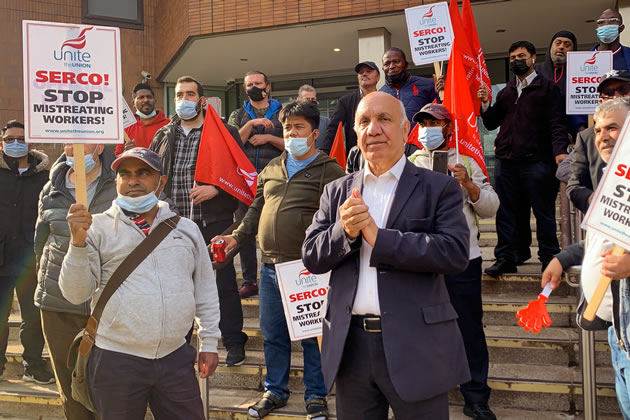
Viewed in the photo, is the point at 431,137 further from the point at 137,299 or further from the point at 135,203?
the point at 137,299

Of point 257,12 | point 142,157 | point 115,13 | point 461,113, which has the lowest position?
point 142,157

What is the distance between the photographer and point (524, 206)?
586 cm

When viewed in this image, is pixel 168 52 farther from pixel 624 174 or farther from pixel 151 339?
pixel 624 174

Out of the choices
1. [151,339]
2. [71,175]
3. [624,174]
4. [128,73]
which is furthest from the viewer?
[128,73]

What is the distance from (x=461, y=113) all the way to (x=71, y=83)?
2.73m

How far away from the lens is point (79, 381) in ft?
9.80

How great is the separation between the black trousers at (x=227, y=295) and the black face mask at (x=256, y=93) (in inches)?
63.1

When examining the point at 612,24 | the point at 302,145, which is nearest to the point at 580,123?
the point at 612,24

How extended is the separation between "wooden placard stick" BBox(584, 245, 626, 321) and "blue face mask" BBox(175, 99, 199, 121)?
12.0 feet

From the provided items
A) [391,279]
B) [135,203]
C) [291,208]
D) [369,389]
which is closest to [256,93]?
[291,208]

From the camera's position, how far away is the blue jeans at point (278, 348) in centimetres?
427

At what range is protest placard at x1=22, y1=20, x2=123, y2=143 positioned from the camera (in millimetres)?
3010

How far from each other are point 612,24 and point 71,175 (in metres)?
5.20

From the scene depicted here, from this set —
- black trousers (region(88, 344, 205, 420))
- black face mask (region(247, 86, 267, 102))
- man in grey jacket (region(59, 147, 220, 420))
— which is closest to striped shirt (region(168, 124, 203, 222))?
black face mask (region(247, 86, 267, 102))
